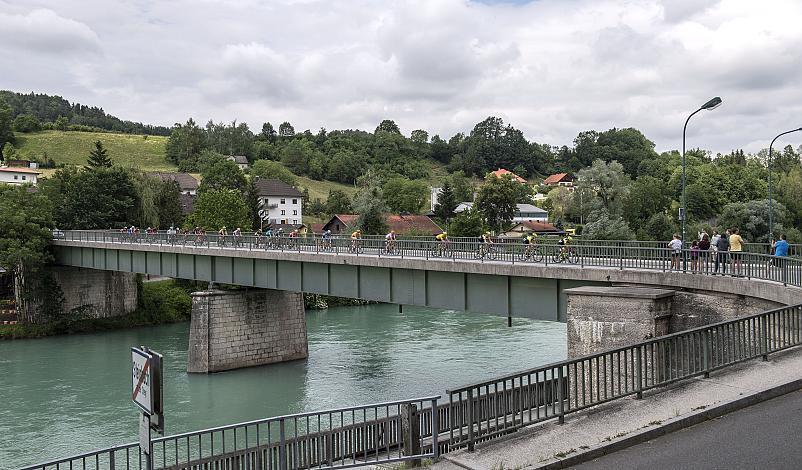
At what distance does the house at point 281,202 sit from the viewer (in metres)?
109

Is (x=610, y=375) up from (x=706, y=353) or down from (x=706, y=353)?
down

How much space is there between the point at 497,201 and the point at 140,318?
53.7 meters

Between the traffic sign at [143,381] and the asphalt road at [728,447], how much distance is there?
4907 mm

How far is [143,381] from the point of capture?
306 inches

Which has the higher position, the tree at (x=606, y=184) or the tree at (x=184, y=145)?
the tree at (x=184, y=145)

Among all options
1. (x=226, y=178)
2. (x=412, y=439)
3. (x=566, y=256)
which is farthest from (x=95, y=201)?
(x=412, y=439)

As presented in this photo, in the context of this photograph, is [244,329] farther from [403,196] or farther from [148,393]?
[403,196]

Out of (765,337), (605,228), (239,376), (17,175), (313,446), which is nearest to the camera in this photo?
(765,337)

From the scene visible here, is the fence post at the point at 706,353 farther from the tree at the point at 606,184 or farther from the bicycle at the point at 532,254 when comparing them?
the tree at the point at 606,184

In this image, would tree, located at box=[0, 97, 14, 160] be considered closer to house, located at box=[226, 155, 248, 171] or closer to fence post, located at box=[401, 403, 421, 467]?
house, located at box=[226, 155, 248, 171]

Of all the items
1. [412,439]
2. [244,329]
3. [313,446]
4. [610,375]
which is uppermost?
[610,375]

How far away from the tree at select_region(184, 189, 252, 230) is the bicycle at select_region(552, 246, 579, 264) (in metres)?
54.2

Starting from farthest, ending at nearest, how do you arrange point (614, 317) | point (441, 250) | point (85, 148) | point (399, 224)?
point (85, 148), point (399, 224), point (441, 250), point (614, 317)

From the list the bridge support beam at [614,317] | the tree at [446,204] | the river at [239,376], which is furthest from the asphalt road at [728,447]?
the tree at [446,204]
